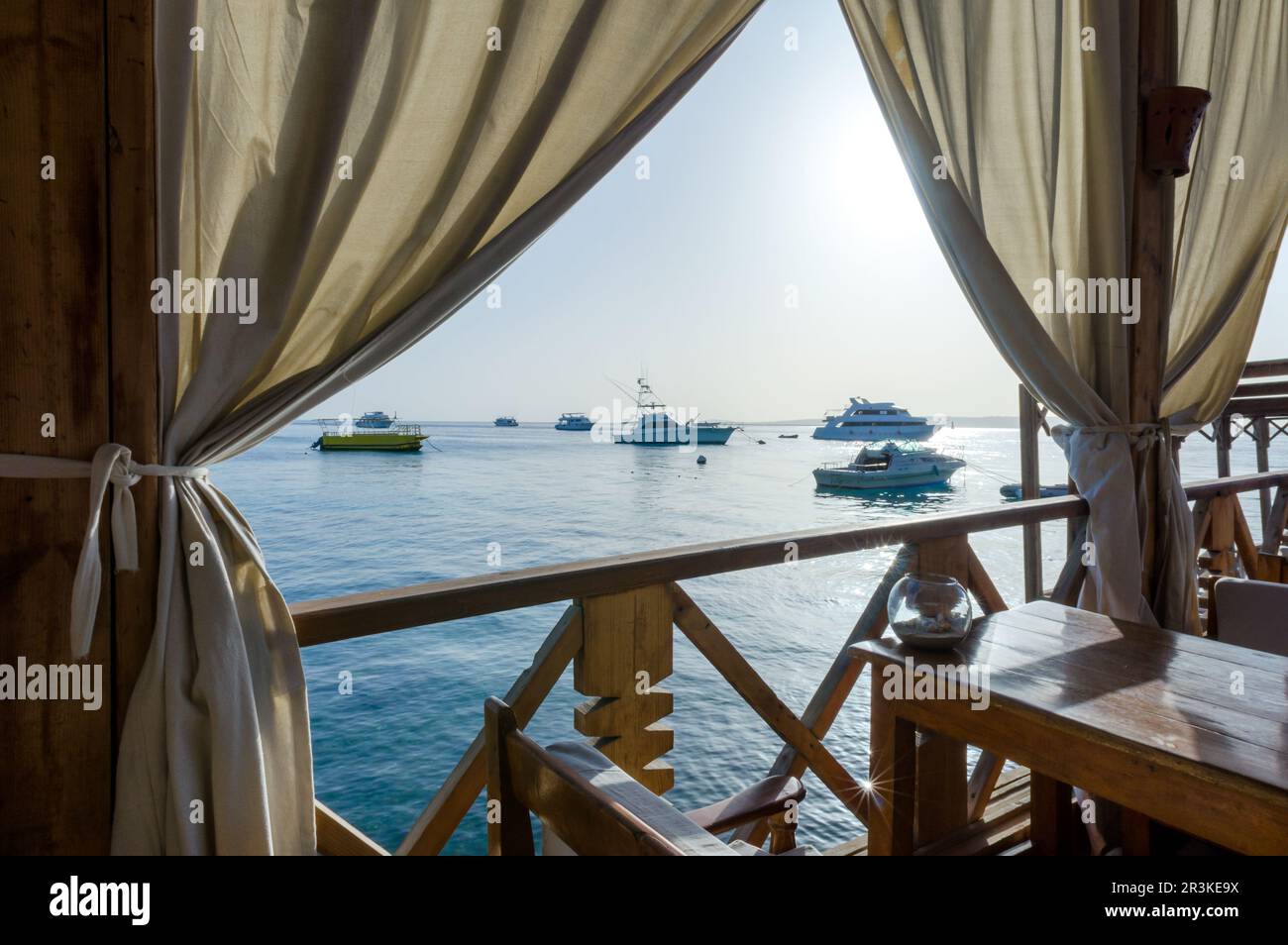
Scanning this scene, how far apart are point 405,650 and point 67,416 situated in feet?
36.1

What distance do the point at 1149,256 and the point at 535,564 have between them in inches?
557

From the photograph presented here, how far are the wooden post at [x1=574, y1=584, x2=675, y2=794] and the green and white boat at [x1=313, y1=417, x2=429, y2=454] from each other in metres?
30.1

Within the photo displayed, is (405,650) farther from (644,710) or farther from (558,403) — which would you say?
(644,710)

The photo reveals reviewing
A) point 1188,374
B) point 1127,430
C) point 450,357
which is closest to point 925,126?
point 1127,430

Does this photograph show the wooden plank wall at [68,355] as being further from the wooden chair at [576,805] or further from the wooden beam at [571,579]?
the wooden chair at [576,805]

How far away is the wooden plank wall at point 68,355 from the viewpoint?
930mm

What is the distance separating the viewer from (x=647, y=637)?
1426 millimetres

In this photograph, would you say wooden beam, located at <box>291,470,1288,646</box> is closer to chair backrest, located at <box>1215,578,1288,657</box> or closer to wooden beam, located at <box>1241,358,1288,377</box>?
chair backrest, located at <box>1215,578,1288,657</box>

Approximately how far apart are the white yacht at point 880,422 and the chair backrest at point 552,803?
26758 mm

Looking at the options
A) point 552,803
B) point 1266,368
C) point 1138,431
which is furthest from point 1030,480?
point 552,803

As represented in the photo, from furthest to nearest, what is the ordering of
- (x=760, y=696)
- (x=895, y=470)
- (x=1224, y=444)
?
(x=895, y=470)
(x=1224, y=444)
(x=760, y=696)

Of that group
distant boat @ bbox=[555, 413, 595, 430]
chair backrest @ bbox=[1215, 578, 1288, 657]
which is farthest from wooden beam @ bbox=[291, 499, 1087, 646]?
distant boat @ bbox=[555, 413, 595, 430]

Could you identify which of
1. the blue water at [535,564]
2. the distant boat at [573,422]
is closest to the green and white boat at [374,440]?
the blue water at [535,564]

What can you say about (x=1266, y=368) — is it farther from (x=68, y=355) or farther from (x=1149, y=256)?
(x=68, y=355)
